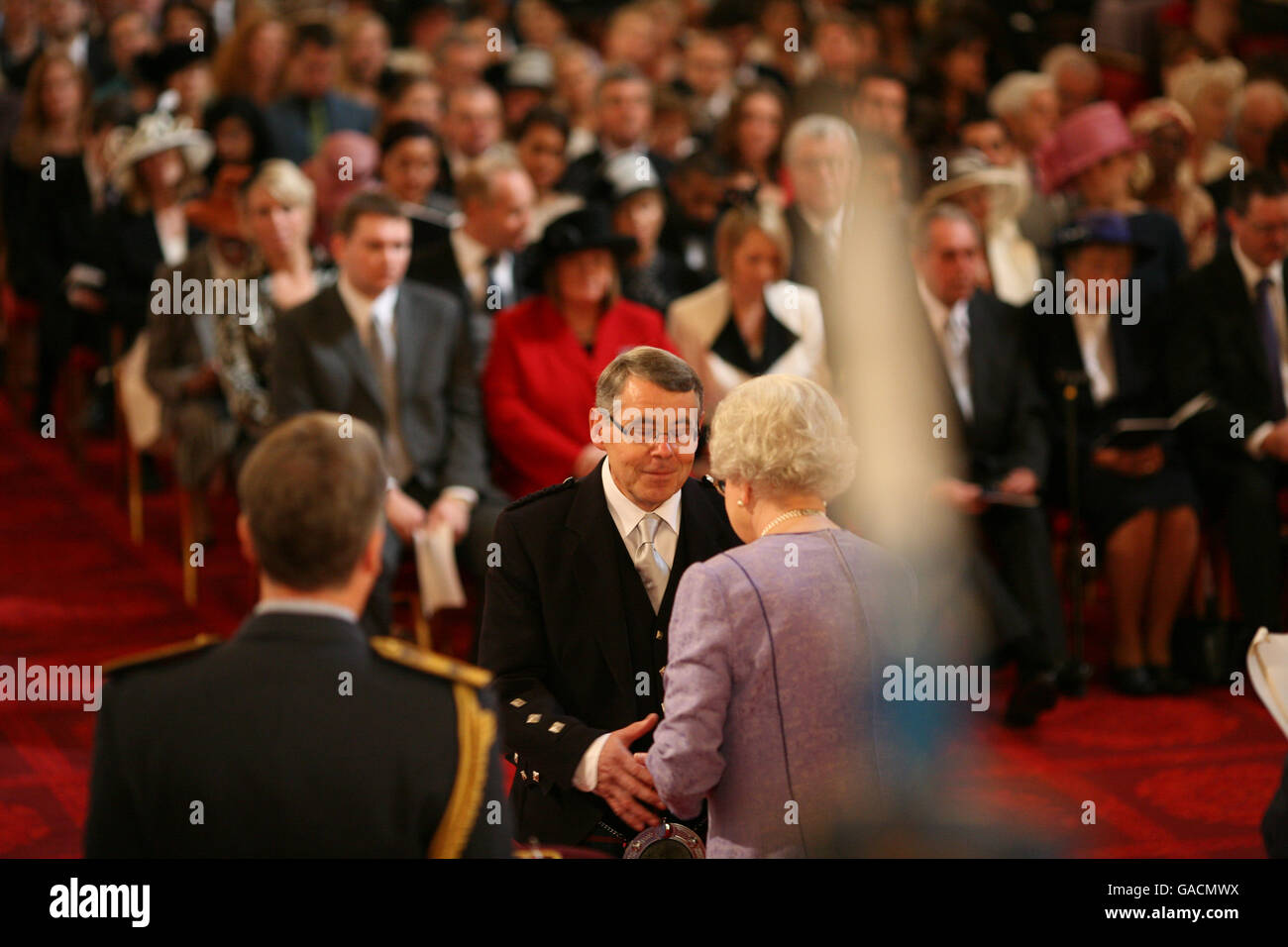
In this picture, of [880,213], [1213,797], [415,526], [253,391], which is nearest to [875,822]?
[1213,797]

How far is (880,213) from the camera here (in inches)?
217

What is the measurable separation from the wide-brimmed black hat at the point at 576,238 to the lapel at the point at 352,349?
1.78 feet

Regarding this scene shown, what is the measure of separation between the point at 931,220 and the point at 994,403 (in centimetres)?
57

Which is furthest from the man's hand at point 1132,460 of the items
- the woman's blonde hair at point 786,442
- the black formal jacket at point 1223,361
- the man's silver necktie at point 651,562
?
the woman's blonde hair at point 786,442

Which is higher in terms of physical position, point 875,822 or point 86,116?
point 86,116

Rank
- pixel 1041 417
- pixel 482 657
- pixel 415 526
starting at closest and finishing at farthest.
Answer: pixel 482 657 → pixel 415 526 → pixel 1041 417

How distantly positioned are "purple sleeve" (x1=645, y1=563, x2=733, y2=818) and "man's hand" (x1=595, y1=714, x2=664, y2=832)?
0.75ft

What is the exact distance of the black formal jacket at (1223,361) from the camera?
16.0ft

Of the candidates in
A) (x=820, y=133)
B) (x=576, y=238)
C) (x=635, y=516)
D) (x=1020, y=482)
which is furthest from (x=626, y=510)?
(x=820, y=133)

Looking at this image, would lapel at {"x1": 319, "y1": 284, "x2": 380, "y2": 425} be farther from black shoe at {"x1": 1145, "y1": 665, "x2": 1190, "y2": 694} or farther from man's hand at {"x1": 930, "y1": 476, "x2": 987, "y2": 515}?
black shoe at {"x1": 1145, "y1": 665, "x2": 1190, "y2": 694}

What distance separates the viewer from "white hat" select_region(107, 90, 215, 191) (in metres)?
6.10

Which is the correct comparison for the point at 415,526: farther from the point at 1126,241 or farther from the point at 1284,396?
the point at 1284,396

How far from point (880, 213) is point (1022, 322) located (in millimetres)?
789
